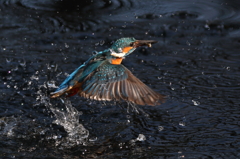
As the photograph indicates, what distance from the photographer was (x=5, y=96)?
17.0ft

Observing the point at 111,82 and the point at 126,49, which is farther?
the point at 126,49

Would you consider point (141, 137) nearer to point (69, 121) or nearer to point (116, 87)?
point (116, 87)

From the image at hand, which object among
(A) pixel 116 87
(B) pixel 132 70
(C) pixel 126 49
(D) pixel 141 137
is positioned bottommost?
(D) pixel 141 137

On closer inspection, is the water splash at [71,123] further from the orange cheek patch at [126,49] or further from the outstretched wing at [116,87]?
the orange cheek patch at [126,49]

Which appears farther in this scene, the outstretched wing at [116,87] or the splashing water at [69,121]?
the splashing water at [69,121]

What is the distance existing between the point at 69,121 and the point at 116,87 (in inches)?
32.7

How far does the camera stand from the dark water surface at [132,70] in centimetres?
426

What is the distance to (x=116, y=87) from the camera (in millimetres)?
4152

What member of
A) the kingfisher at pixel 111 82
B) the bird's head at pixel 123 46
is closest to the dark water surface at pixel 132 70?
the kingfisher at pixel 111 82

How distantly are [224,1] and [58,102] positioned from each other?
433cm

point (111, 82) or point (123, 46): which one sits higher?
point (123, 46)

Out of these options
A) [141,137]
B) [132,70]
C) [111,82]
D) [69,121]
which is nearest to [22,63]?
[132,70]

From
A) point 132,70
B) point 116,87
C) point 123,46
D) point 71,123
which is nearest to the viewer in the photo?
point 116,87

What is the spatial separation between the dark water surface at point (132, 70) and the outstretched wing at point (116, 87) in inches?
19.2
